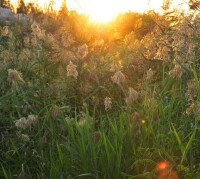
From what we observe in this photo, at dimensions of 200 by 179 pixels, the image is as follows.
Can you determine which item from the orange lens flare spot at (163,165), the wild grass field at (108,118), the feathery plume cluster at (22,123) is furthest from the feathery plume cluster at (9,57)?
the orange lens flare spot at (163,165)

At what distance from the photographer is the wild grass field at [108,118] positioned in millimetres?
1283

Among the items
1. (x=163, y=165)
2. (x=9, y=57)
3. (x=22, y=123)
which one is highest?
(x=9, y=57)

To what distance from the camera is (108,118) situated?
1.47 metres

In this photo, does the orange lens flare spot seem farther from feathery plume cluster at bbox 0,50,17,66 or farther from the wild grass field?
feathery plume cluster at bbox 0,50,17,66

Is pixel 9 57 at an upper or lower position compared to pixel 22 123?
upper

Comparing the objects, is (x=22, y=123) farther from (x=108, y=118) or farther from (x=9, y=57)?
(x=9, y=57)

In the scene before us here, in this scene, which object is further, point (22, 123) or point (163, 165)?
point (22, 123)

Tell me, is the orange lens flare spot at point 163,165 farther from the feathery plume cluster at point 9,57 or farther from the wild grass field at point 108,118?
the feathery plume cluster at point 9,57

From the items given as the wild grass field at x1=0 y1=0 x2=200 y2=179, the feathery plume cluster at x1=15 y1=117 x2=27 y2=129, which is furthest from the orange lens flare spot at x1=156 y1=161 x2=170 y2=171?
the feathery plume cluster at x1=15 y1=117 x2=27 y2=129

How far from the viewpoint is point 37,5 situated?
23.9 ft

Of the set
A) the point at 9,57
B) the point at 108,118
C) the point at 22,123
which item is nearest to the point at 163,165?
the point at 108,118

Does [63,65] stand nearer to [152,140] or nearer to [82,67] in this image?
[82,67]

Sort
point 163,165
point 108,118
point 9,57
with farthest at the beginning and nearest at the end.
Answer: point 9,57 < point 108,118 < point 163,165

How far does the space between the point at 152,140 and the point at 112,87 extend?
100 centimetres
